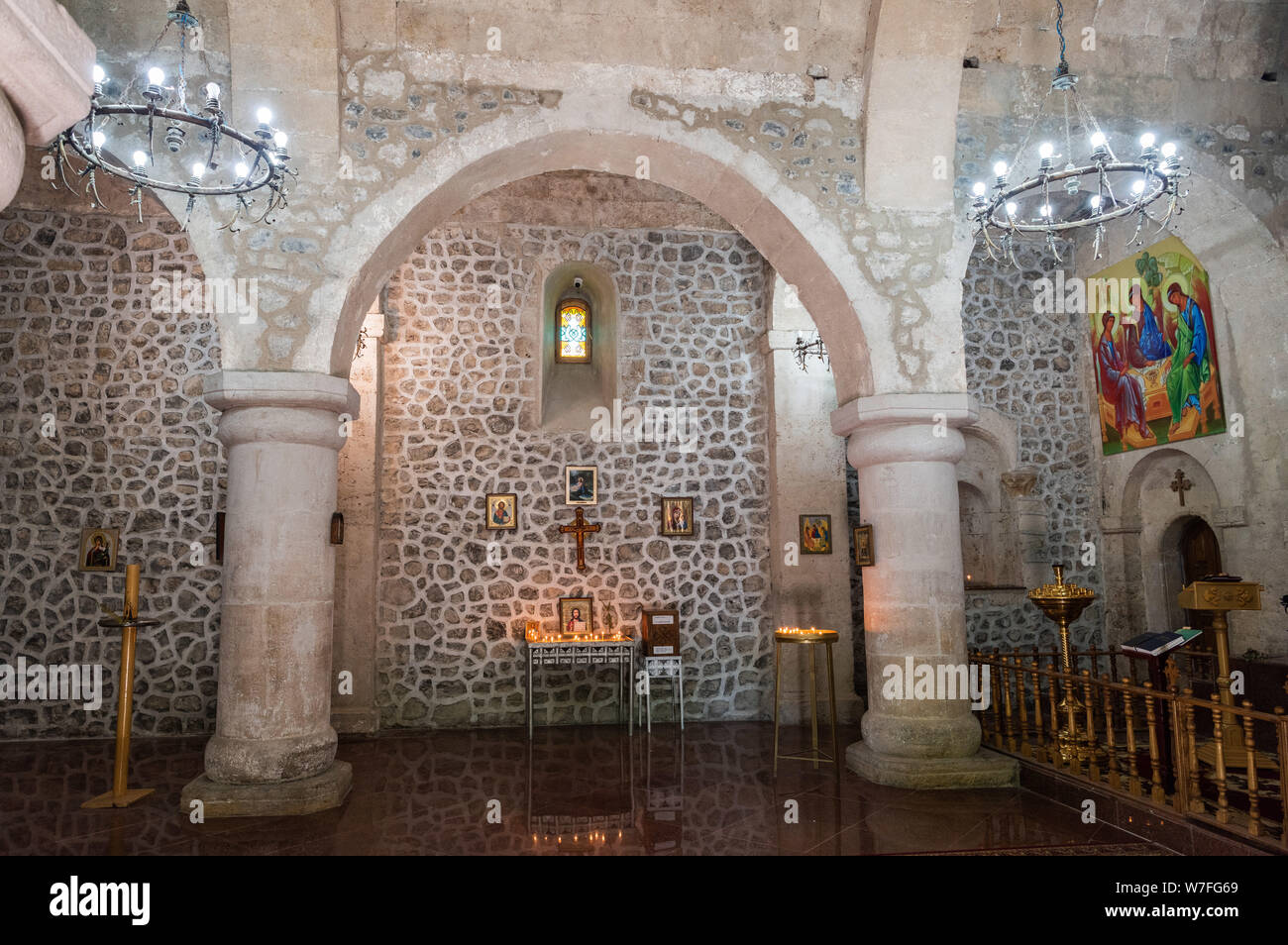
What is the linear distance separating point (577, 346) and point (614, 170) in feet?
10.6

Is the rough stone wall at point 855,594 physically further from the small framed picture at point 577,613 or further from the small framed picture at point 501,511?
the small framed picture at point 501,511

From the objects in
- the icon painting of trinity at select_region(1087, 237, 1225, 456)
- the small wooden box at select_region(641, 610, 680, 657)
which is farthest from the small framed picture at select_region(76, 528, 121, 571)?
the icon painting of trinity at select_region(1087, 237, 1225, 456)

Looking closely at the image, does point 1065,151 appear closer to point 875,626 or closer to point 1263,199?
point 1263,199

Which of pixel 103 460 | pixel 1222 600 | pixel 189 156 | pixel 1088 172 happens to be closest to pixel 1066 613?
pixel 1222 600

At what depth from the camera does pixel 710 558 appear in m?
8.44

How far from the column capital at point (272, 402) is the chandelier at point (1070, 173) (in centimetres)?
407

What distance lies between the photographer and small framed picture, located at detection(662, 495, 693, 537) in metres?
8.40

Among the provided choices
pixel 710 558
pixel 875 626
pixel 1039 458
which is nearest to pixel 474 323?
pixel 710 558

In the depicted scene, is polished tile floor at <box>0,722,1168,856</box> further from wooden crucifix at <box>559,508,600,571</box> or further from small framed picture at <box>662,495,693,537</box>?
small framed picture at <box>662,495,693,537</box>

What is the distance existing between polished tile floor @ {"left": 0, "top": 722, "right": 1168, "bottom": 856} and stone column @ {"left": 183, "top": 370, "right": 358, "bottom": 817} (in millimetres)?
233

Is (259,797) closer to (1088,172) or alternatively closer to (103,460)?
(103,460)

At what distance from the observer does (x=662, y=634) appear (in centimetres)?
772

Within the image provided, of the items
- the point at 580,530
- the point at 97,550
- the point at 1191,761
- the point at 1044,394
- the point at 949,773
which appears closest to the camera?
the point at 1191,761

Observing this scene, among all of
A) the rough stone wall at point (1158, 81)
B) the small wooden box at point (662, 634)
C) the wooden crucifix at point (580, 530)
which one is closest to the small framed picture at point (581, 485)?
the wooden crucifix at point (580, 530)
